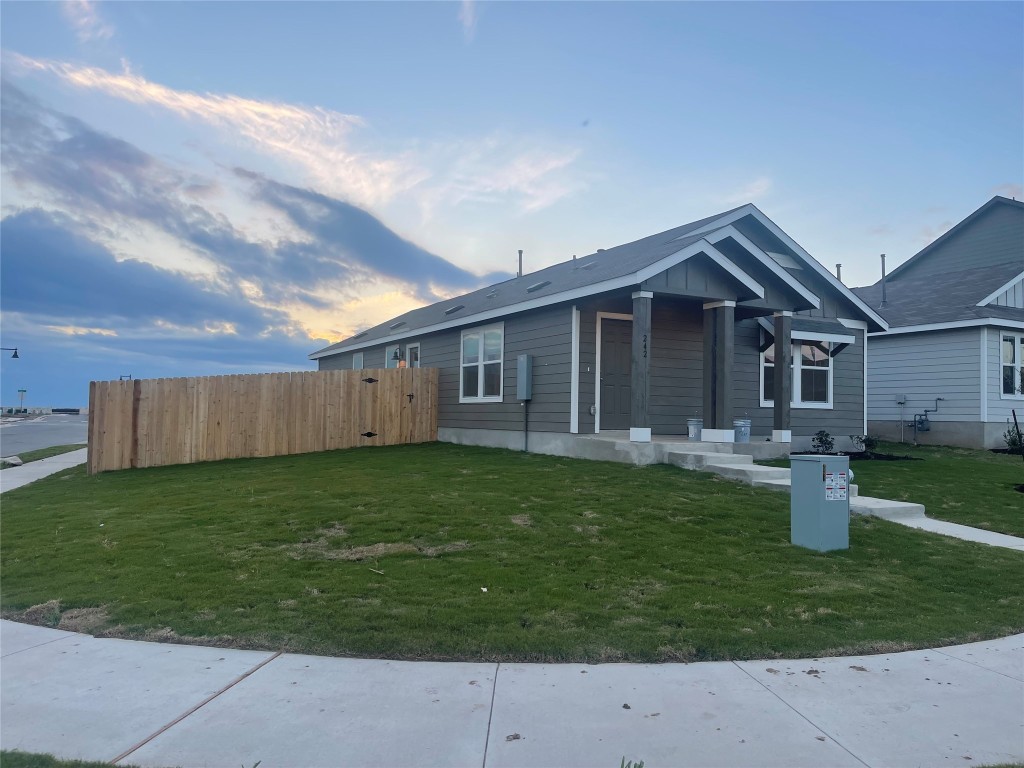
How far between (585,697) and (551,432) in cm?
1019

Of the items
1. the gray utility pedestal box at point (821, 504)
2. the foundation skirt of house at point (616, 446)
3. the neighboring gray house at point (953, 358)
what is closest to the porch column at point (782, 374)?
the foundation skirt of house at point (616, 446)

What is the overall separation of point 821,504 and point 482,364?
1021 cm

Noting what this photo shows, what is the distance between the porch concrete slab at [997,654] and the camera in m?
4.44

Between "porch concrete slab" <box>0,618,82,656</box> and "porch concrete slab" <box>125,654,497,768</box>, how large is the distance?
6.14ft

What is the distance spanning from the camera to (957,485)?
12.0 meters

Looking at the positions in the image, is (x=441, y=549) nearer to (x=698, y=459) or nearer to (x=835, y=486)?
(x=835, y=486)

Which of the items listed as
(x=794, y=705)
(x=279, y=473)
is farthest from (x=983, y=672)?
(x=279, y=473)

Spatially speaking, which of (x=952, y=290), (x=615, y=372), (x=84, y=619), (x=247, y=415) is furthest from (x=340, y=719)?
(x=952, y=290)

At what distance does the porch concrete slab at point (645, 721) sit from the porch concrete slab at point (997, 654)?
1716mm

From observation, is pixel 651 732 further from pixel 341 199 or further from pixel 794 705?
pixel 341 199

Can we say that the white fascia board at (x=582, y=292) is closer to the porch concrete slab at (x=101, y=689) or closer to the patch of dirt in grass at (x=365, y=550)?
the patch of dirt in grass at (x=365, y=550)

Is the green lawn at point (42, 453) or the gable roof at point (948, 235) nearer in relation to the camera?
the green lawn at point (42, 453)

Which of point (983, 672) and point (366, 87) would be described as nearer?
point (983, 672)

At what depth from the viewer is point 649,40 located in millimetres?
12727
